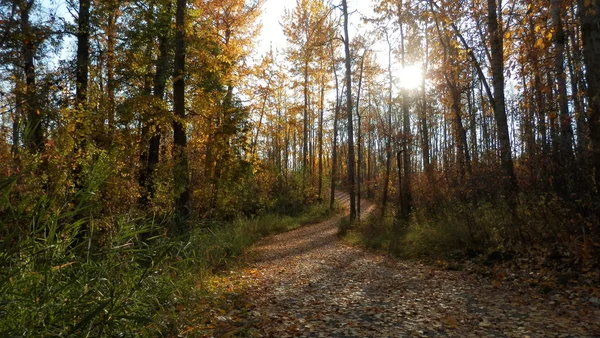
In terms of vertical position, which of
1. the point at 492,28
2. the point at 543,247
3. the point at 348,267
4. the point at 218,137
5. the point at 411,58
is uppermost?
the point at 411,58

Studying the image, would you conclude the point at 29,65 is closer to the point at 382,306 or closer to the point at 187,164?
the point at 187,164

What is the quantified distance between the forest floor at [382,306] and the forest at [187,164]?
1.78ft

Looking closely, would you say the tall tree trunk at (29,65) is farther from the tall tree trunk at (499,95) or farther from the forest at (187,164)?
the tall tree trunk at (499,95)

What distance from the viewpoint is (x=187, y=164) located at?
1070 cm

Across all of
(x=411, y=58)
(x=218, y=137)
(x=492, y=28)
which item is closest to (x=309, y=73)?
(x=411, y=58)

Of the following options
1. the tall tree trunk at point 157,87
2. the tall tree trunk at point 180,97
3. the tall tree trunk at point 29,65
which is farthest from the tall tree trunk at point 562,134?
the tall tree trunk at point 29,65

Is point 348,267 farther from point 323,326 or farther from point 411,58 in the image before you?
point 411,58

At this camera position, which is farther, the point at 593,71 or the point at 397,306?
the point at 593,71

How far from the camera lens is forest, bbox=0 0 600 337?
280cm

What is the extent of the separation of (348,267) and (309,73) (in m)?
18.7

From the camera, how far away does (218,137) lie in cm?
1319

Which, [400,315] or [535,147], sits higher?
[535,147]

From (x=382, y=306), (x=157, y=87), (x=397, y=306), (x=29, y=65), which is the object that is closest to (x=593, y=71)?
(x=397, y=306)

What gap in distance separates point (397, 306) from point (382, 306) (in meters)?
0.22
